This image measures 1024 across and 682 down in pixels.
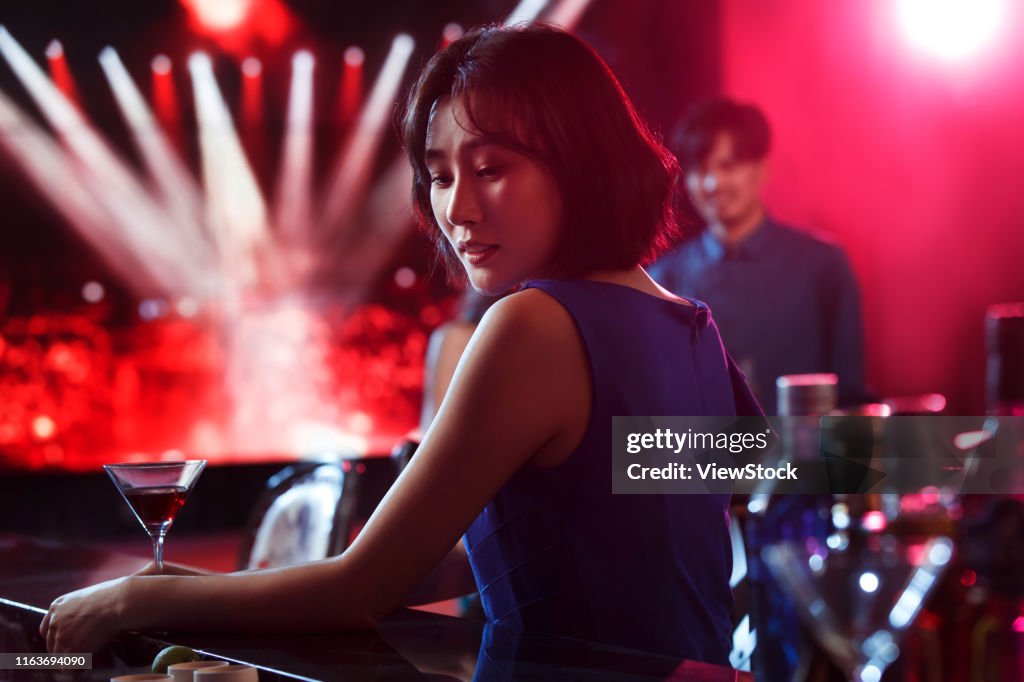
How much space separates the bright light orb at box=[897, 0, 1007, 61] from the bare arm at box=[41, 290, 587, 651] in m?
4.32

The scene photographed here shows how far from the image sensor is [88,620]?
1233 millimetres

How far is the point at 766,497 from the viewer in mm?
2176

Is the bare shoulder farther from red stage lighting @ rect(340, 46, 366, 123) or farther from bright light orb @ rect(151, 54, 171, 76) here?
red stage lighting @ rect(340, 46, 366, 123)

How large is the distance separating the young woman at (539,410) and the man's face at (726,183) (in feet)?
9.39

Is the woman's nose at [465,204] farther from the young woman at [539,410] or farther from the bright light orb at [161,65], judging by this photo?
the bright light orb at [161,65]

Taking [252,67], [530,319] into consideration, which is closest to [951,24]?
[252,67]

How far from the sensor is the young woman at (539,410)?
1.13 meters

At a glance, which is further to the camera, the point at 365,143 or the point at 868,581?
the point at 365,143

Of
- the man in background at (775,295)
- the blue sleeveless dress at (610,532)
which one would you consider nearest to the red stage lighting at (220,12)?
the man in background at (775,295)

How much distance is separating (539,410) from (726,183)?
124 inches

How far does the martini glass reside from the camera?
142cm

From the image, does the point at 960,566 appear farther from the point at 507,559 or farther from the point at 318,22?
the point at 318,22

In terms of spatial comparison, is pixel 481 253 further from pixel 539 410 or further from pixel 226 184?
pixel 226 184

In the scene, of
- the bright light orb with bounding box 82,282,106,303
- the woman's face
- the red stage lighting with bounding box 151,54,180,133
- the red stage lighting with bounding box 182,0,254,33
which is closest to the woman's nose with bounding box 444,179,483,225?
the woman's face
